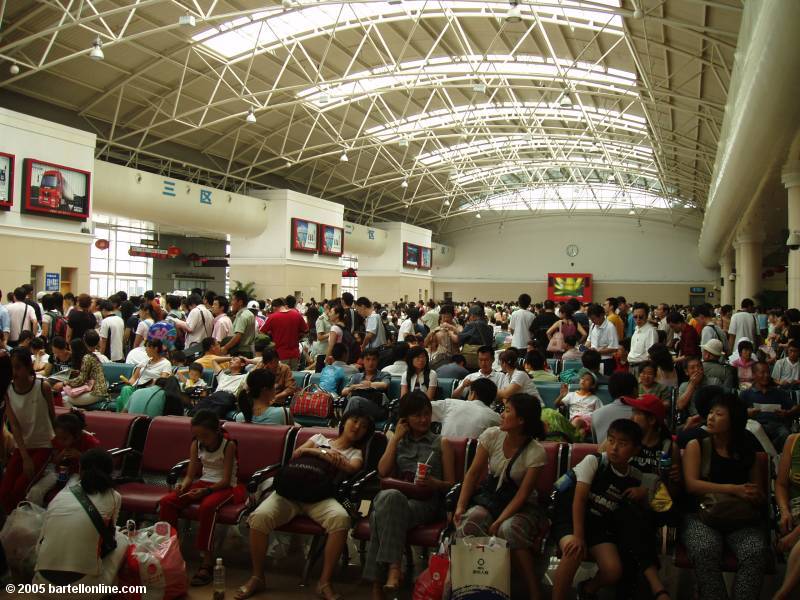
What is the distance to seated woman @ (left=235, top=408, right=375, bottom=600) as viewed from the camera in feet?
14.1

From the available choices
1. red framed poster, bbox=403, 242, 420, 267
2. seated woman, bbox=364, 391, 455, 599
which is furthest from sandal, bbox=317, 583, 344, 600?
red framed poster, bbox=403, 242, 420, 267

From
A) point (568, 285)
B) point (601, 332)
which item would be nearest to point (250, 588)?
point (601, 332)

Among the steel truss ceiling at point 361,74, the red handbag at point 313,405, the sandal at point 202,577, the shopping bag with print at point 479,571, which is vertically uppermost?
the steel truss ceiling at point 361,74

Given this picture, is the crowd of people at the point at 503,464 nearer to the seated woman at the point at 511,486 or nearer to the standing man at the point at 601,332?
the seated woman at the point at 511,486

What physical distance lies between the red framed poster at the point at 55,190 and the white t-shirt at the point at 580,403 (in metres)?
13.6

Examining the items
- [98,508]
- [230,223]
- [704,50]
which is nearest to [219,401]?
[98,508]

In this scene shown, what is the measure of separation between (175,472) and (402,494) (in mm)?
1636

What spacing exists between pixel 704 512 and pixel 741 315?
7.99 metres

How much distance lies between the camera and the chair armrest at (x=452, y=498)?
14.6 feet

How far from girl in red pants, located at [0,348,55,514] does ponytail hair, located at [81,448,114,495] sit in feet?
3.12

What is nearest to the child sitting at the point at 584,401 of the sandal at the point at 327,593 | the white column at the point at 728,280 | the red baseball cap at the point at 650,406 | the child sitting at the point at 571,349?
the red baseball cap at the point at 650,406

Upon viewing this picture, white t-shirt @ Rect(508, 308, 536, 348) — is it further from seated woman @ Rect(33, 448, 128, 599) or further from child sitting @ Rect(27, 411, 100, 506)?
seated woman @ Rect(33, 448, 128, 599)

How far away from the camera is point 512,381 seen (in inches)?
267

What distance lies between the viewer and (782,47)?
607 cm
